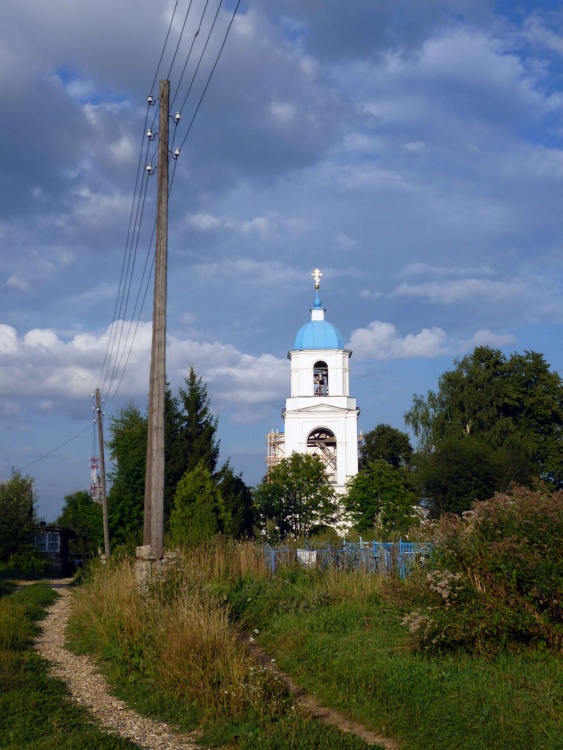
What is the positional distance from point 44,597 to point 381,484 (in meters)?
17.8

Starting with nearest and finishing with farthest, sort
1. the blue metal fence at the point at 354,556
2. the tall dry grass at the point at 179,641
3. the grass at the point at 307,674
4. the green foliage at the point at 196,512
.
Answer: the grass at the point at 307,674 < the tall dry grass at the point at 179,641 < the blue metal fence at the point at 354,556 < the green foliage at the point at 196,512

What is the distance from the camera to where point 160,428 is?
13.7 m

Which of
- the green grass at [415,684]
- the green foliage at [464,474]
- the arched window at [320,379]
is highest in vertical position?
the arched window at [320,379]

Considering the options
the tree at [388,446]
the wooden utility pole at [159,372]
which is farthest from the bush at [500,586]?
the tree at [388,446]

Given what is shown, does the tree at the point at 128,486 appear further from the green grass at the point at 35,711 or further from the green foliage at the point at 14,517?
the green grass at the point at 35,711

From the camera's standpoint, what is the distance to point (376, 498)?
34.6 meters

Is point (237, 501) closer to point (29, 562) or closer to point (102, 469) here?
point (102, 469)

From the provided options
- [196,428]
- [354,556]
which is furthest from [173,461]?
[354,556]

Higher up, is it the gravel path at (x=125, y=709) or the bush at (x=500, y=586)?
the bush at (x=500, y=586)

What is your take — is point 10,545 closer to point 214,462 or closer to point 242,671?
point 214,462

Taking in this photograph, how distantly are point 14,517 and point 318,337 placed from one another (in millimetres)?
19120

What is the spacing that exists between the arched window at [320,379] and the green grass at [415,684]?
3553 cm

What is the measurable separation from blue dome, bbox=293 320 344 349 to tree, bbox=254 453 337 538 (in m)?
11.9

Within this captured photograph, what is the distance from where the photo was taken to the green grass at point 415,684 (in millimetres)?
6605
